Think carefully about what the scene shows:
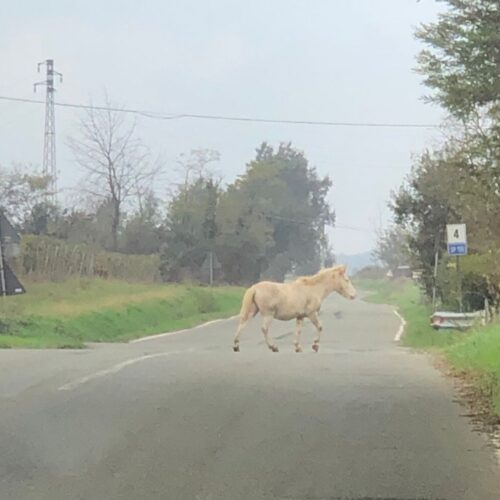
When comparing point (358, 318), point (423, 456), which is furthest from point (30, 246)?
point (423, 456)

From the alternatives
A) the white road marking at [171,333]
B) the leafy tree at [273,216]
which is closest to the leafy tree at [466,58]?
the white road marking at [171,333]

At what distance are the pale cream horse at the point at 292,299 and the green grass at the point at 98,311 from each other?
16.6ft

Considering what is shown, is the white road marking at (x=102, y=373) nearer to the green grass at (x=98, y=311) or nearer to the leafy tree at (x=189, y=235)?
the green grass at (x=98, y=311)

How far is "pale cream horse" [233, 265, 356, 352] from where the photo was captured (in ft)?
88.3

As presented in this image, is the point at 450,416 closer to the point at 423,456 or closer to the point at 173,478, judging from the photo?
the point at 423,456

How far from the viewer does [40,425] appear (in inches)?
440

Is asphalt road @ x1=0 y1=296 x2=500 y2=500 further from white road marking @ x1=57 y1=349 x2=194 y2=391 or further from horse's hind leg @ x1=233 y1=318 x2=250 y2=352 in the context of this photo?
horse's hind leg @ x1=233 y1=318 x2=250 y2=352

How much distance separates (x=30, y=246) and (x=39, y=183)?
16.8 m

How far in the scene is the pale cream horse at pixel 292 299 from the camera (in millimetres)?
26922

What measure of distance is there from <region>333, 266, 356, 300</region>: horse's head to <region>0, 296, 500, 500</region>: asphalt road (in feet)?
35.7

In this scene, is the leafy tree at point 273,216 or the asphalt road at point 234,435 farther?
the leafy tree at point 273,216

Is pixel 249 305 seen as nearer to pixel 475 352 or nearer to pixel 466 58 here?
pixel 475 352

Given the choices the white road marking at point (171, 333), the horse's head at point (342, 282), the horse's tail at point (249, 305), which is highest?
the horse's head at point (342, 282)

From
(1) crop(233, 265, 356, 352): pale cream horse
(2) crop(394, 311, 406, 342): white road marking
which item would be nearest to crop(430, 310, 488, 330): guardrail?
(1) crop(233, 265, 356, 352): pale cream horse
